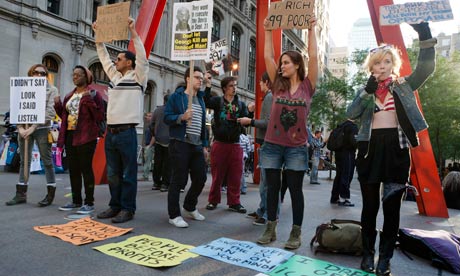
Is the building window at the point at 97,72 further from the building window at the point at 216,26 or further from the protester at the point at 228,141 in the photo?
the protester at the point at 228,141

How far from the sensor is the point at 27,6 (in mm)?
16609

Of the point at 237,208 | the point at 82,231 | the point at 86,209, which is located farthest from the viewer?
the point at 237,208

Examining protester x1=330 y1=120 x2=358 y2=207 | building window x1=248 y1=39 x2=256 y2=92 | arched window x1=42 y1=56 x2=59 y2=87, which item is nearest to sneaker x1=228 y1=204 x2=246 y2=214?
protester x1=330 y1=120 x2=358 y2=207

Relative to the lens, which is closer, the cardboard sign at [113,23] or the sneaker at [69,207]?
the cardboard sign at [113,23]

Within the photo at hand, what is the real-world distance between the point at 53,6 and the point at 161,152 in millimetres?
14511

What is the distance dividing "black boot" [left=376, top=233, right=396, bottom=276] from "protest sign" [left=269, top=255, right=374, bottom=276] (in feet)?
0.38

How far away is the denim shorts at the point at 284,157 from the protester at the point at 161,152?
14.7 ft

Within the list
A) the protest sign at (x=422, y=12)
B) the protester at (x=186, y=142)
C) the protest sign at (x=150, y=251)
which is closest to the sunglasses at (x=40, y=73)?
the protester at (x=186, y=142)

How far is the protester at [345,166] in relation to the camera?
24.3 ft

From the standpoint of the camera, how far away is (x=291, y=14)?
13.1 ft

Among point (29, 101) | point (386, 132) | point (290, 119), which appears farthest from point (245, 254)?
point (29, 101)

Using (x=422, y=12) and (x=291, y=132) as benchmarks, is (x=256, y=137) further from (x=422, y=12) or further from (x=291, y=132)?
(x=422, y=12)

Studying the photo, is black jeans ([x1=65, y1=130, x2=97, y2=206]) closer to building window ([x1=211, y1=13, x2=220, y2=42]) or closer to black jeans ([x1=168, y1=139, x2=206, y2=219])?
black jeans ([x1=168, y1=139, x2=206, y2=219])

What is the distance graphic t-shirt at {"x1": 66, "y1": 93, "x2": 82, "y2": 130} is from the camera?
5070 mm
